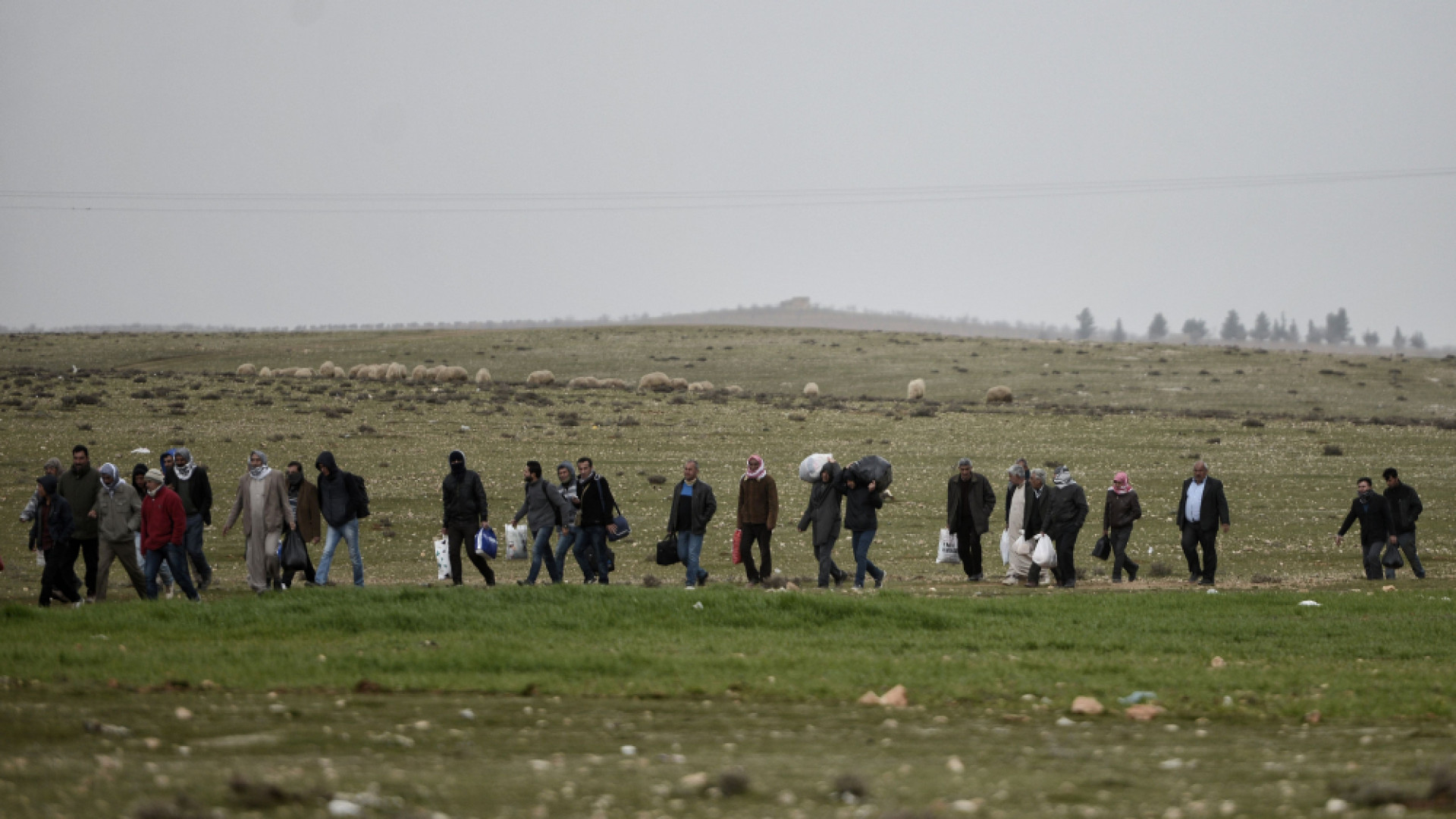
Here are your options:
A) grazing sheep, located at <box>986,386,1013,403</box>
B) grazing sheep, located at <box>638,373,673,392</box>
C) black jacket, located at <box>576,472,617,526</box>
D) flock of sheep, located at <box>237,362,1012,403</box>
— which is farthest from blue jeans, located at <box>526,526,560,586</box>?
grazing sheep, located at <box>986,386,1013,403</box>

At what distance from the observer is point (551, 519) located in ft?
68.5

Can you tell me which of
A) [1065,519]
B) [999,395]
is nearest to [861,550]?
[1065,519]

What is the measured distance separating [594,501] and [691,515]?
64.5 inches

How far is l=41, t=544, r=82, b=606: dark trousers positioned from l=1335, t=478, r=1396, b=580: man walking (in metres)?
21.3

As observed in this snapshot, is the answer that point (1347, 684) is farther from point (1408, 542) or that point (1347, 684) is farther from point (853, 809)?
point (1408, 542)

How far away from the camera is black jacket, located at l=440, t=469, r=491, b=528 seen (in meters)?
20.6

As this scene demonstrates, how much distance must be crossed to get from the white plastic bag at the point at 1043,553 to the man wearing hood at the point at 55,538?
15.1 m

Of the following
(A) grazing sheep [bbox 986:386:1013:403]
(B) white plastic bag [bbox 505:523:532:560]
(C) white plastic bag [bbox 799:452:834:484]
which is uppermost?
(A) grazing sheep [bbox 986:386:1013:403]

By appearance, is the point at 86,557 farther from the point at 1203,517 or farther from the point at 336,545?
the point at 1203,517

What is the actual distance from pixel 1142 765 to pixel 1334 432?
49416mm

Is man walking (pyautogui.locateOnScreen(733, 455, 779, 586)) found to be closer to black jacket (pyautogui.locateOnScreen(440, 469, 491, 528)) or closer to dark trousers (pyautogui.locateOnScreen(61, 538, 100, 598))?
black jacket (pyautogui.locateOnScreen(440, 469, 491, 528))

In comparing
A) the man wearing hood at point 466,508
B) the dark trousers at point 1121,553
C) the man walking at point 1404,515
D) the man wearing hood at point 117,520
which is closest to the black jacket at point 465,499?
the man wearing hood at point 466,508

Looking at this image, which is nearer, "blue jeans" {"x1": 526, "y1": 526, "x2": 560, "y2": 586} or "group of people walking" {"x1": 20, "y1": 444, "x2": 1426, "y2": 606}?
"group of people walking" {"x1": 20, "y1": 444, "x2": 1426, "y2": 606}

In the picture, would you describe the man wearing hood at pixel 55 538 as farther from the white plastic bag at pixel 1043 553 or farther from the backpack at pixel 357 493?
the white plastic bag at pixel 1043 553
